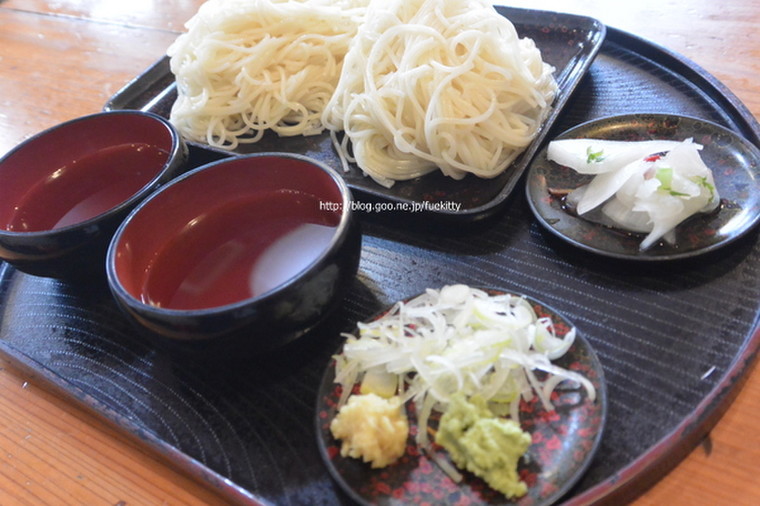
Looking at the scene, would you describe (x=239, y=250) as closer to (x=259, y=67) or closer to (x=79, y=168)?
(x=79, y=168)

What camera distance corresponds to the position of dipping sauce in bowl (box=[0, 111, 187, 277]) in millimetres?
1365

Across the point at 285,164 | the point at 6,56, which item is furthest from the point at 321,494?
the point at 6,56

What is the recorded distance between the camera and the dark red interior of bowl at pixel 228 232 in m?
1.23

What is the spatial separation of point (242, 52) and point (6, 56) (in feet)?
5.41

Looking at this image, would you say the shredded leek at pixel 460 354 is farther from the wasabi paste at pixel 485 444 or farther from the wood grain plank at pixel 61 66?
the wood grain plank at pixel 61 66

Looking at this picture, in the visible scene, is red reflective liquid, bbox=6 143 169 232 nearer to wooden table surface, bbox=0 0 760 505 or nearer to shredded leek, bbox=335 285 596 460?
wooden table surface, bbox=0 0 760 505

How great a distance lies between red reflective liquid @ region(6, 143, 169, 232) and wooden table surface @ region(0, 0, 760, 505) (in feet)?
1.22

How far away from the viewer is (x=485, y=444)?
0.92 metres

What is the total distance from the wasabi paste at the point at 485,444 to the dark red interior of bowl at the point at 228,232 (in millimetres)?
426

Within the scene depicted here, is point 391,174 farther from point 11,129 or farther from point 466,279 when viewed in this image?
point 11,129

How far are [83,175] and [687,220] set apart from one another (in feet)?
4.89

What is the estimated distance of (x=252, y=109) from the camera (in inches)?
75.3

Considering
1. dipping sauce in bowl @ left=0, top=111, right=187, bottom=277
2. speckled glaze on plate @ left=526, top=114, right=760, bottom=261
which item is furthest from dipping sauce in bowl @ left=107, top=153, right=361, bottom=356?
speckled glaze on plate @ left=526, top=114, right=760, bottom=261

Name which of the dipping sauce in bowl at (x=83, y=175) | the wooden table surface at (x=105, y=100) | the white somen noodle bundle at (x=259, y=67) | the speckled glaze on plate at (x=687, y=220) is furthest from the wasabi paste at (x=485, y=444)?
the white somen noodle bundle at (x=259, y=67)
